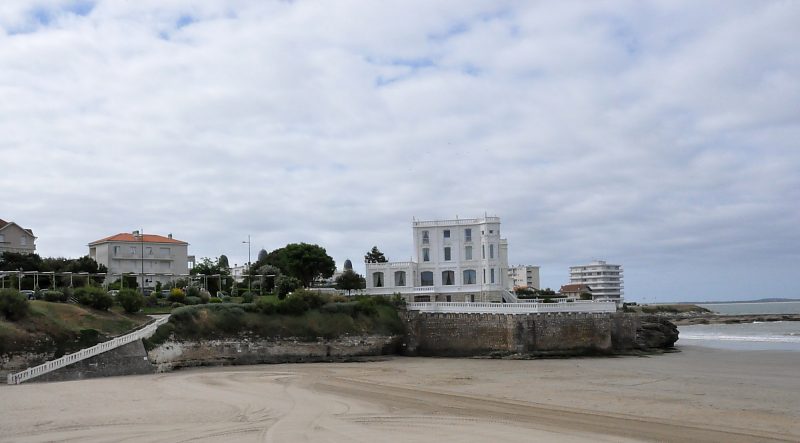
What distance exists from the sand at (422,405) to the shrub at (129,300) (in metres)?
7.59

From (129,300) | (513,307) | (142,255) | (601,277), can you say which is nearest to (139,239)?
(142,255)

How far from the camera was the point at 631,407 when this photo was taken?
2242 cm

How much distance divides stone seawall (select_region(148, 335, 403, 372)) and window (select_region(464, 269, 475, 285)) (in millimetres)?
13551

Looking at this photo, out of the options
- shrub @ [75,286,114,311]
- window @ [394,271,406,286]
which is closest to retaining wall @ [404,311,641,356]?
window @ [394,271,406,286]

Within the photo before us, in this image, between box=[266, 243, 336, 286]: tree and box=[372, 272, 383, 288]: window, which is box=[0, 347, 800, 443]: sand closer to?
box=[372, 272, 383, 288]: window

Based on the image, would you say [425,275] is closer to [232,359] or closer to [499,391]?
[232,359]

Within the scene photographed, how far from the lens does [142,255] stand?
63438mm

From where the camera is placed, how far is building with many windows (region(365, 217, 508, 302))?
56031 mm

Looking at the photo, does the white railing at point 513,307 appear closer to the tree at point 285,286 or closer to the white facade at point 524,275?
the tree at point 285,286

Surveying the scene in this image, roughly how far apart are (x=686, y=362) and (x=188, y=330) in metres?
Result: 27.9

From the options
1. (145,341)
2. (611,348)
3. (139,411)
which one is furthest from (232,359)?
(611,348)

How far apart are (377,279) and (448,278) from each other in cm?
631

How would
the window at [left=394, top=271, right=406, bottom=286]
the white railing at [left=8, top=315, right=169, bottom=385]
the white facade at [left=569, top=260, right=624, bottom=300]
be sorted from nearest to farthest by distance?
the white railing at [left=8, top=315, right=169, bottom=385]
the window at [left=394, top=271, right=406, bottom=286]
the white facade at [left=569, top=260, right=624, bottom=300]

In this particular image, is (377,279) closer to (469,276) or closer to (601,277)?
(469,276)
